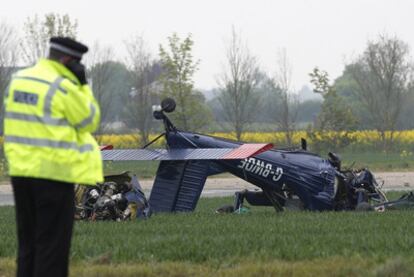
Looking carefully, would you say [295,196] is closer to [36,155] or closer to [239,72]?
[36,155]

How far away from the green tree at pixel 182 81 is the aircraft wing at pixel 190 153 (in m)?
26.6

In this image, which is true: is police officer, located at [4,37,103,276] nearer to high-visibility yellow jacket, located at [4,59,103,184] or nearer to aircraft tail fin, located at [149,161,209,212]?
high-visibility yellow jacket, located at [4,59,103,184]

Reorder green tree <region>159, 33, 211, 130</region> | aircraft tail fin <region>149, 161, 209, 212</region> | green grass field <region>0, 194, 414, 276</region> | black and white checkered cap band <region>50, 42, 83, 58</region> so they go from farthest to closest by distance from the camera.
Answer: green tree <region>159, 33, 211, 130</region> → aircraft tail fin <region>149, 161, 209, 212</region> → green grass field <region>0, 194, 414, 276</region> → black and white checkered cap band <region>50, 42, 83, 58</region>

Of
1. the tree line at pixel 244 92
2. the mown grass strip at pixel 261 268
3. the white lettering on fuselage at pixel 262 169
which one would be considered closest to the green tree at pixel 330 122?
the tree line at pixel 244 92

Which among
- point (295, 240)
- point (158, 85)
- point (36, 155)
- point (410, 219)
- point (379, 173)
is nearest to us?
point (36, 155)

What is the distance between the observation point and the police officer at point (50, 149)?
7297mm

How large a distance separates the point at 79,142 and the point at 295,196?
421 inches

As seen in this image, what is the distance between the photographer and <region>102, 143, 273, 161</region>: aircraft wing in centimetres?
1661

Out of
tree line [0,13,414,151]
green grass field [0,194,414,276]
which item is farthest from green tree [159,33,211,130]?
green grass field [0,194,414,276]

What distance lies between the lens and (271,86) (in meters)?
56.5

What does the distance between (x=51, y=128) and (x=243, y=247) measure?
158 inches

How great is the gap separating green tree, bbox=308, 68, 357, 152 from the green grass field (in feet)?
110

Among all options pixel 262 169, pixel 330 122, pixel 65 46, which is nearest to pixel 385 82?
pixel 330 122

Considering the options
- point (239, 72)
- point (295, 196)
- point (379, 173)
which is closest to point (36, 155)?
point (295, 196)
